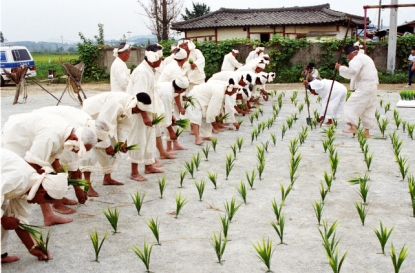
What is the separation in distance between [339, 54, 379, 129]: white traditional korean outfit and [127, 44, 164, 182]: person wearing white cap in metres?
3.47

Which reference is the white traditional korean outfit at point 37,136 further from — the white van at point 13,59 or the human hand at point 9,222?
the white van at point 13,59

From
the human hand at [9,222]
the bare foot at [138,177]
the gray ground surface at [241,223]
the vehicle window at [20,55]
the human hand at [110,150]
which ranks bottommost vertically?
the gray ground surface at [241,223]

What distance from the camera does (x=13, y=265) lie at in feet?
12.0

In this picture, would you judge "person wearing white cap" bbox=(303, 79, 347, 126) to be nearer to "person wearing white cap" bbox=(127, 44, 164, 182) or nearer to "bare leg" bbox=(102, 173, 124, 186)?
"person wearing white cap" bbox=(127, 44, 164, 182)

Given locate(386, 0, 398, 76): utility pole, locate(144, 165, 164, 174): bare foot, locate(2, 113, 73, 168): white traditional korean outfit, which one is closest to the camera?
locate(2, 113, 73, 168): white traditional korean outfit

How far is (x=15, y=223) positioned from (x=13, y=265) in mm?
514

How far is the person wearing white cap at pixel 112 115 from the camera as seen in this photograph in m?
5.25

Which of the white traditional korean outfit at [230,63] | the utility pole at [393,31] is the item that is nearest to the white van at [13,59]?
the white traditional korean outfit at [230,63]

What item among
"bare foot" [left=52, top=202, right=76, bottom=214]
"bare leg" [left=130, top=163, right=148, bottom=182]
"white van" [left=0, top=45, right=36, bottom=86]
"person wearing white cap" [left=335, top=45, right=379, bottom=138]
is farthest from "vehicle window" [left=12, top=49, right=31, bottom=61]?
"bare foot" [left=52, top=202, right=76, bottom=214]

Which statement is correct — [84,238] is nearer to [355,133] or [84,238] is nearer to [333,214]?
[333,214]

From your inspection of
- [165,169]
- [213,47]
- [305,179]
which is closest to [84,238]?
[165,169]

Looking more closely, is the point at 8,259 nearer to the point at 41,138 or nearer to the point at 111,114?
the point at 41,138

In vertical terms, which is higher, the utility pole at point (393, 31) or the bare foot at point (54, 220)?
the utility pole at point (393, 31)

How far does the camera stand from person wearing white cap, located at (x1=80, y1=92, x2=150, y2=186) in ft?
17.2
